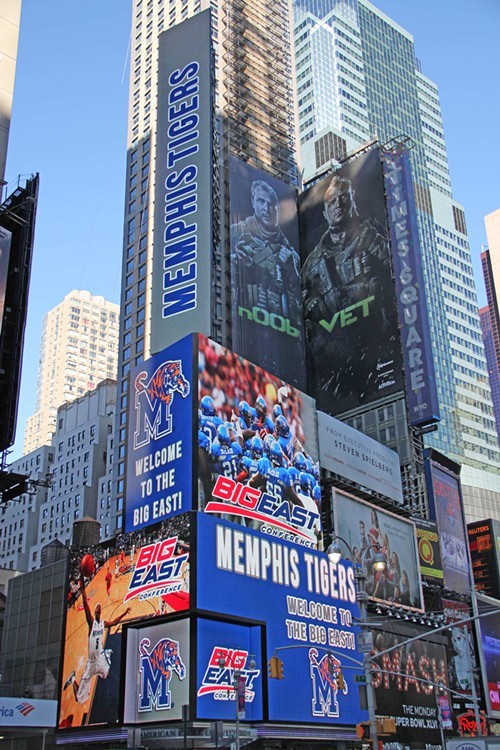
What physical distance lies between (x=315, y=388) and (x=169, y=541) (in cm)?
3732

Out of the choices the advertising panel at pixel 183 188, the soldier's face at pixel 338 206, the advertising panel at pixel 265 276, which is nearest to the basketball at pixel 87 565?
the advertising panel at pixel 183 188

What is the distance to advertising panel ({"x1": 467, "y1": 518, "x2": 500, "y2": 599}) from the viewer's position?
95938mm

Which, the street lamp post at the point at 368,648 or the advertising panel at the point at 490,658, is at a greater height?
the advertising panel at the point at 490,658

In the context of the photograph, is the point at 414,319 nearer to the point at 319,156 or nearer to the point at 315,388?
the point at 315,388

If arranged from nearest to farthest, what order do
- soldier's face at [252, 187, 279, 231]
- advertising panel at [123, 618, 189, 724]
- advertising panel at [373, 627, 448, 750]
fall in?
advertising panel at [123, 618, 189, 724] < advertising panel at [373, 627, 448, 750] < soldier's face at [252, 187, 279, 231]

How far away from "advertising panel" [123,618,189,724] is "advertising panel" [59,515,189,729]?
796 millimetres

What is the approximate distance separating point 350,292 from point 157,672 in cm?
4460

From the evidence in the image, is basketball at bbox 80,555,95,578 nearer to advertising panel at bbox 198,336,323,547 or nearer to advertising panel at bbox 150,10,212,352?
advertising panel at bbox 198,336,323,547

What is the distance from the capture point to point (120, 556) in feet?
163

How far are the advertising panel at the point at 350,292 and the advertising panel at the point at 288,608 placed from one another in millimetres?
25568

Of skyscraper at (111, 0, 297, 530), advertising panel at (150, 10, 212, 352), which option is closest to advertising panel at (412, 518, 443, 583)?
advertising panel at (150, 10, 212, 352)

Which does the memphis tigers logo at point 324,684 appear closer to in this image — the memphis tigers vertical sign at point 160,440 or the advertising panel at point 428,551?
the memphis tigers vertical sign at point 160,440

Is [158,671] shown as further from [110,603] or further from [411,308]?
[411,308]

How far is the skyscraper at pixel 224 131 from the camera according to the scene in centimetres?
9719
